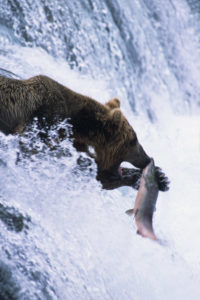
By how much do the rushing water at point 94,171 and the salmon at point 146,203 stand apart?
0.40 meters

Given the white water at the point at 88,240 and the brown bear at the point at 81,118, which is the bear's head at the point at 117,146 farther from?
the white water at the point at 88,240

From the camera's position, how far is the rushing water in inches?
101

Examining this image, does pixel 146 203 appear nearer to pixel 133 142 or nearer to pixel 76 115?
pixel 133 142

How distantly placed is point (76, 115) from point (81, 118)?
38 millimetres

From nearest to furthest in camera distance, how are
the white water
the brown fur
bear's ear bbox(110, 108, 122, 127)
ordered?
the white water, the brown fur, bear's ear bbox(110, 108, 122, 127)

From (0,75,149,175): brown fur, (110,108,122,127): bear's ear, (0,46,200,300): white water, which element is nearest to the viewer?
(0,46,200,300): white water

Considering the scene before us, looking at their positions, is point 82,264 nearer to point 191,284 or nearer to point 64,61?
point 191,284

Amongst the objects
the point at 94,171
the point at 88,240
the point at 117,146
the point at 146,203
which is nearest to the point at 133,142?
the point at 117,146

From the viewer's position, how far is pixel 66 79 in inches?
216

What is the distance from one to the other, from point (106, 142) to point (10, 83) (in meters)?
0.74

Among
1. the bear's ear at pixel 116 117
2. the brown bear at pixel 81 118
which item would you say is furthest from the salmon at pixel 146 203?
the bear's ear at pixel 116 117

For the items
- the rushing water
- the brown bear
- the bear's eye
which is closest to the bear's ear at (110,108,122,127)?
the brown bear

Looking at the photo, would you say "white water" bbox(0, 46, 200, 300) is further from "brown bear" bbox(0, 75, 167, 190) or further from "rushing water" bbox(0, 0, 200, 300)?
"brown bear" bbox(0, 75, 167, 190)

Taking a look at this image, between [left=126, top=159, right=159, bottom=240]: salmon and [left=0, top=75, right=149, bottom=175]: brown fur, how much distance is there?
0.66ft
